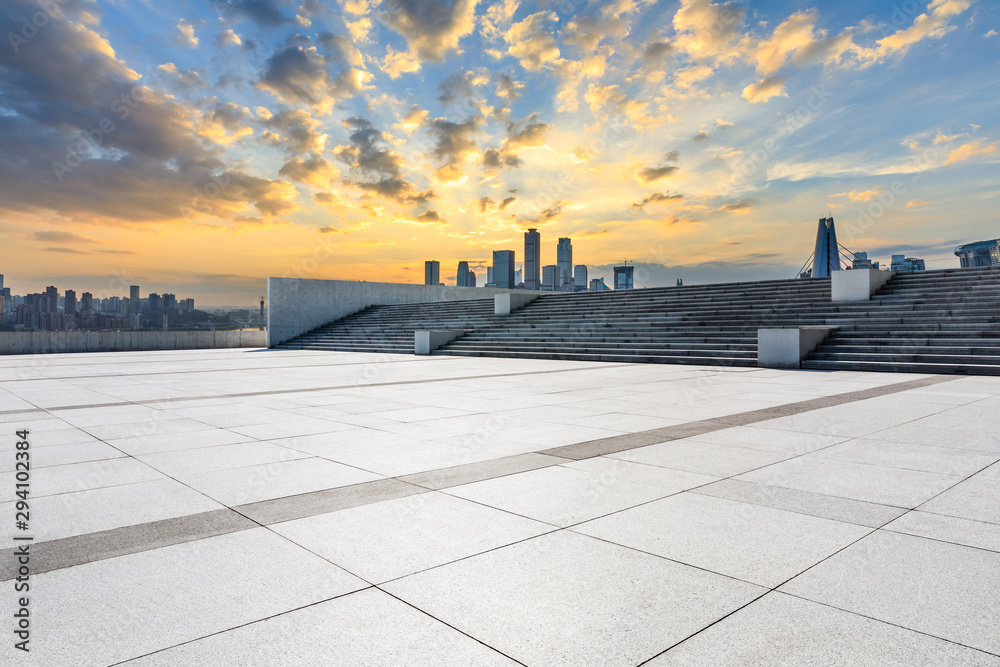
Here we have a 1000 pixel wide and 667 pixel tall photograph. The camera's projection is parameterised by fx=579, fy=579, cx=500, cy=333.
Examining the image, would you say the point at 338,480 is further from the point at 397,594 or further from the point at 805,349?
the point at 805,349

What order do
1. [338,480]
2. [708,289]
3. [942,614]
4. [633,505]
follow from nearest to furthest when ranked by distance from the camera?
[942,614]
[633,505]
[338,480]
[708,289]

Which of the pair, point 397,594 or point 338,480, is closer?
point 397,594

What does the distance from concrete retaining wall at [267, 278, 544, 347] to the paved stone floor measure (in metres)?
25.6

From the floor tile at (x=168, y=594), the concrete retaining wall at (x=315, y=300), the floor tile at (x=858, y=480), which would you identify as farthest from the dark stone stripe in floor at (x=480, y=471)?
the concrete retaining wall at (x=315, y=300)

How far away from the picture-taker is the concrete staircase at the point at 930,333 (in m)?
14.5

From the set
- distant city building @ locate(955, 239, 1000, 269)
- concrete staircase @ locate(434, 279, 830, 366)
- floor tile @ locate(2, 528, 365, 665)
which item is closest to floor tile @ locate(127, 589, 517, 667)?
floor tile @ locate(2, 528, 365, 665)

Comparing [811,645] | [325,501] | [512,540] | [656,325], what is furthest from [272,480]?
[656,325]

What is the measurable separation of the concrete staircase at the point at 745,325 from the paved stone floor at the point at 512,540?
7.98 meters

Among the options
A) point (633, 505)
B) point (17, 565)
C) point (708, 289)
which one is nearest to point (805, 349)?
point (708, 289)

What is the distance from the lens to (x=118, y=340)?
99.2 feet

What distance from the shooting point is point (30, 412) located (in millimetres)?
9344

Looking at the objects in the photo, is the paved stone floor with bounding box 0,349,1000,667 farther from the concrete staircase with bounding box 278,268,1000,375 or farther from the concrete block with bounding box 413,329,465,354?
the concrete block with bounding box 413,329,465,354

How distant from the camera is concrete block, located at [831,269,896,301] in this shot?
65.6ft

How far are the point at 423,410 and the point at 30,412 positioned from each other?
635cm
